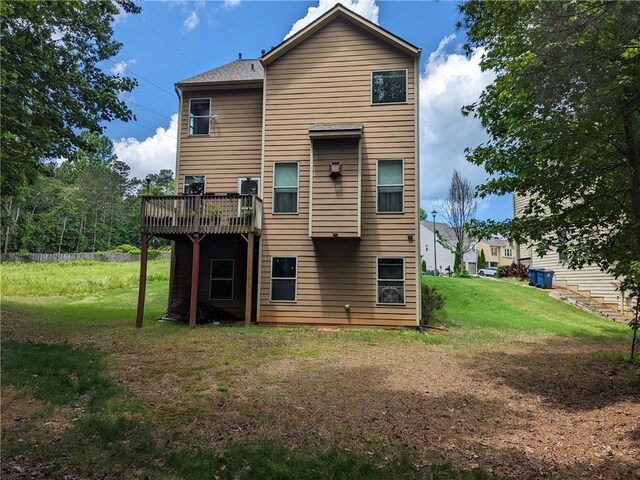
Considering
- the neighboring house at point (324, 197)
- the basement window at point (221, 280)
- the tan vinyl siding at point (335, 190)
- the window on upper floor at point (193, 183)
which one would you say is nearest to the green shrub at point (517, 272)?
the neighboring house at point (324, 197)

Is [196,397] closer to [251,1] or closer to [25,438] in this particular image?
[25,438]

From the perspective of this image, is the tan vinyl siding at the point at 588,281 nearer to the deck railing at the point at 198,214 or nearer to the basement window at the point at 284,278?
the basement window at the point at 284,278

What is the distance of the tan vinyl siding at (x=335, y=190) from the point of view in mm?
11578

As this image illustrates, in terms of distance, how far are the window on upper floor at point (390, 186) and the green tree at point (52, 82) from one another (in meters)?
8.10

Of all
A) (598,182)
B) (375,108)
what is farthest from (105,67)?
(598,182)

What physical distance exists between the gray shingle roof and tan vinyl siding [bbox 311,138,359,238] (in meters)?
3.86

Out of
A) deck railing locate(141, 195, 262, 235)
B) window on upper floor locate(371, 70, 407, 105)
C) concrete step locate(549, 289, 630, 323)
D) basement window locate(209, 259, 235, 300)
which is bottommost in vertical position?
concrete step locate(549, 289, 630, 323)

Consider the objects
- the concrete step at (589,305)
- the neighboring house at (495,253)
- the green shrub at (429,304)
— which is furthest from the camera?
the neighboring house at (495,253)

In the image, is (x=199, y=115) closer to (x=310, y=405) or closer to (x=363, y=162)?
(x=363, y=162)

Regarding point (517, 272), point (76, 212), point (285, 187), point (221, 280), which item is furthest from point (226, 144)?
point (76, 212)

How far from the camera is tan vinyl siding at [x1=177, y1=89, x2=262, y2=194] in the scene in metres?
13.3

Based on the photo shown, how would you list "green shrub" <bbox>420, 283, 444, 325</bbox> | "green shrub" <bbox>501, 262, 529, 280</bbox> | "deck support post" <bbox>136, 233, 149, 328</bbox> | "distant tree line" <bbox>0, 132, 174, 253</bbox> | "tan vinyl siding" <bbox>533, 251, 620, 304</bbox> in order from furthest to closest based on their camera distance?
"distant tree line" <bbox>0, 132, 174, 253</bbox>
"green shrub" <bbox>501, 262, 529, 280</bbox>
"tan vinyl siding" <bbox>533, 251, 620, 304</bbox>
"green shrub" <bbox>420, 283, 444, 325</bbox>
"deck support post" <bbox>136, 233, 149, 328</bbox>

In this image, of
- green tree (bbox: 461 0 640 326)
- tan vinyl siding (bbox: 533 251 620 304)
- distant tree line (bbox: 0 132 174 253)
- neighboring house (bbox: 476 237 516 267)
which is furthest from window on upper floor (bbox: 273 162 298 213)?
neighboring house (bbox: 476 237 516 267)

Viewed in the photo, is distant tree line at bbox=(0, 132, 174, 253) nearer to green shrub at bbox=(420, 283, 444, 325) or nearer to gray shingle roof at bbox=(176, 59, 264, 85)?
gray shingle roof at bbox=(176, 59, 264, 85)
